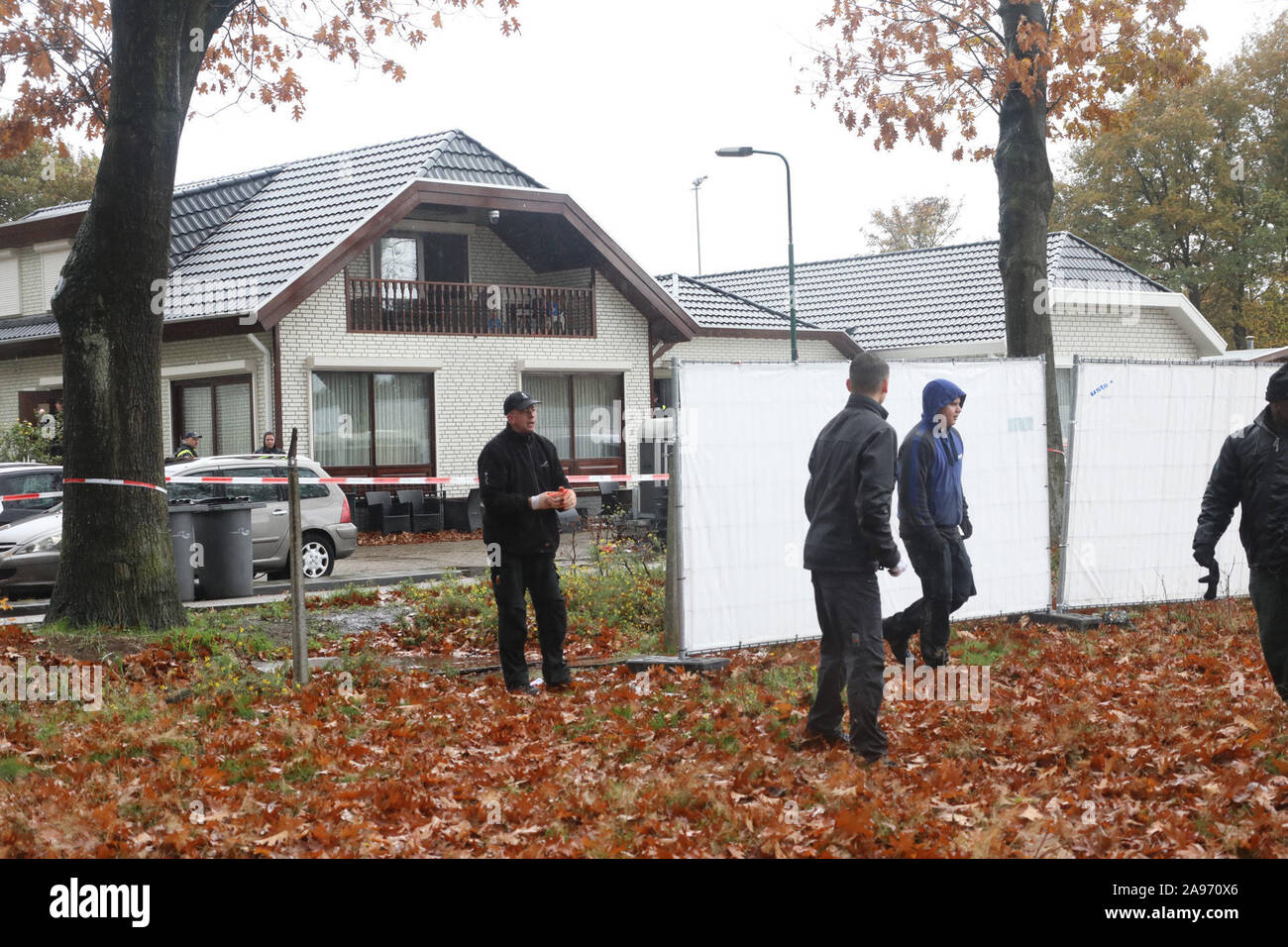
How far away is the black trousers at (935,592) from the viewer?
363 inches

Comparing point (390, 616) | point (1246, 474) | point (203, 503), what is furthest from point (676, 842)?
point (203, 503)

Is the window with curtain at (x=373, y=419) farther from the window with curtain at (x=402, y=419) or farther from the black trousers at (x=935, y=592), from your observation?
the black trousers at (x=935, y=592)

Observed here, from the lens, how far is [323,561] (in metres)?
18.2

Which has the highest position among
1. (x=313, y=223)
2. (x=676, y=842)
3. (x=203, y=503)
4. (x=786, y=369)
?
(x=313, y=223)

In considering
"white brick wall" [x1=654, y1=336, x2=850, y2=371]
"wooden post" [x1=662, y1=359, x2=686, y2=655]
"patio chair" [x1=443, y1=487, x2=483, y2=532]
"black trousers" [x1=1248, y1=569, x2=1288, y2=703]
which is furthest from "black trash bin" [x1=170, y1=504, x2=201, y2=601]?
"white brick wall" [x1=654, y1=336, x2=850, y2=371]

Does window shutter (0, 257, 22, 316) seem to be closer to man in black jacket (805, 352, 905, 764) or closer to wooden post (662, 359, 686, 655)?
wooden post (662, 359, 686, 655)

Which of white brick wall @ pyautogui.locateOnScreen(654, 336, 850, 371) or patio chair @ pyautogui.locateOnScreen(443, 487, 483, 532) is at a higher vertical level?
white brick wall @ pyautogui.locateOnScreen(654, 336, 850, 371)

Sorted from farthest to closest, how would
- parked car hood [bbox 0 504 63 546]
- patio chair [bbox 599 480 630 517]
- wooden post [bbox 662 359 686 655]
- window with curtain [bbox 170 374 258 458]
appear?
patio chair [bbox 599 480 630 517] < window with curtain [bbox 170 374 258 458] < parked car hood [bbox 0 504 63 546] < wooden post [bbox 662 359 686 655]

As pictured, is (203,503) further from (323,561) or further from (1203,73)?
(1203,73)

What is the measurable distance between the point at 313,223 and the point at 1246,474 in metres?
22.2

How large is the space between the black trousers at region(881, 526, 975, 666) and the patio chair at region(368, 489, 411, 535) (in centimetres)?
1749

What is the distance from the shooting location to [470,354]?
2897 centimetres

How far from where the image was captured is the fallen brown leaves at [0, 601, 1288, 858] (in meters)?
5.73
